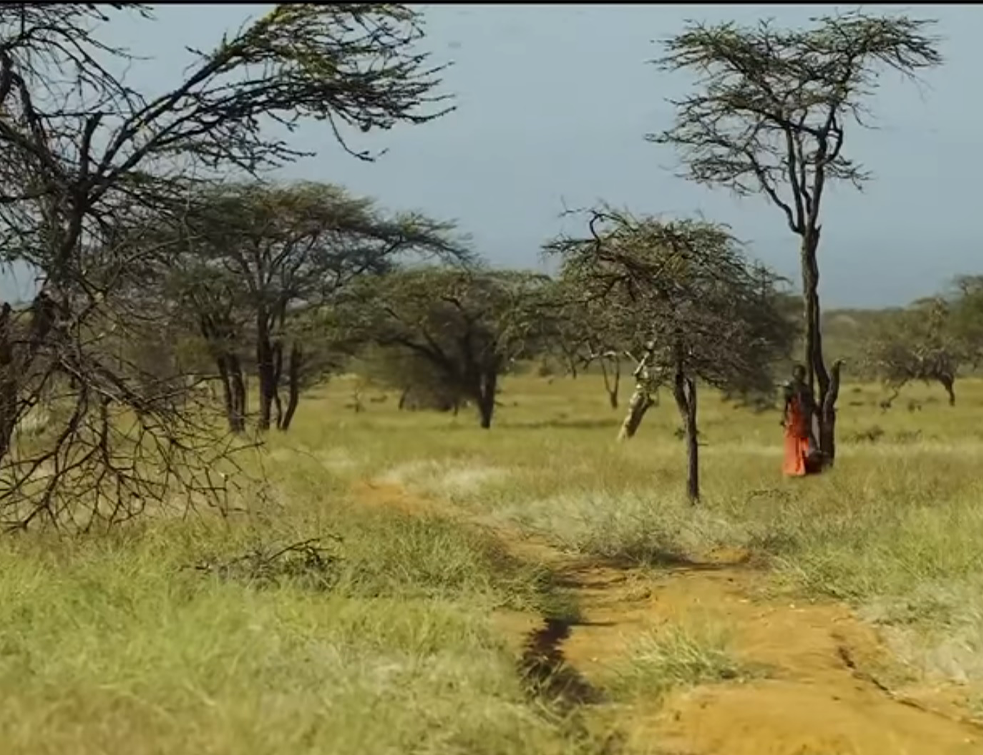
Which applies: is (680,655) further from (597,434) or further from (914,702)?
(597,434)

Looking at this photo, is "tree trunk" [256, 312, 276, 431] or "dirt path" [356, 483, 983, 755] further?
"tree trunk" [256, 312, 276, 431]

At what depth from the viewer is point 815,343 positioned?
52.8ft

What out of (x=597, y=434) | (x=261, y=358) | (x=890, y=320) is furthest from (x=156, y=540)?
(x=890, y=320)

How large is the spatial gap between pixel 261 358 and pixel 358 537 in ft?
57.0

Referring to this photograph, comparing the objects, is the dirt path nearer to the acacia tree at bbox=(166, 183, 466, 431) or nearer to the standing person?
the standing person

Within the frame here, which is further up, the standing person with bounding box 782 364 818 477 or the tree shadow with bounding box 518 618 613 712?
the standing person with bounding box 782 364 818 477

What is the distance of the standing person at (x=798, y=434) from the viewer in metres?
14.7

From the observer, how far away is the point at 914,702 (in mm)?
6520

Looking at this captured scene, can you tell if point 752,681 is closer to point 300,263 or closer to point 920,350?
point 300,263

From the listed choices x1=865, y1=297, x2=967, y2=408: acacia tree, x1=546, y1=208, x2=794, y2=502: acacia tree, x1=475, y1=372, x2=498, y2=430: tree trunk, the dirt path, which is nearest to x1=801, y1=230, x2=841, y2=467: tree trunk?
x1=546, y1=208, x2=794, y2=502: acacia tree

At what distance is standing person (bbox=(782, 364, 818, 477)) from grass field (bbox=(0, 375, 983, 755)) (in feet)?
1.15

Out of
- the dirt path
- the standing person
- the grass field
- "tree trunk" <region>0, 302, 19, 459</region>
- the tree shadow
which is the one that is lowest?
the dirt path

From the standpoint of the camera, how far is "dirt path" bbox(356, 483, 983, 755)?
5641 mm

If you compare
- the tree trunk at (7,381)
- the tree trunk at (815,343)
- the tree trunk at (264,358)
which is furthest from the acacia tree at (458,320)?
the tree trunk at (7,381)
